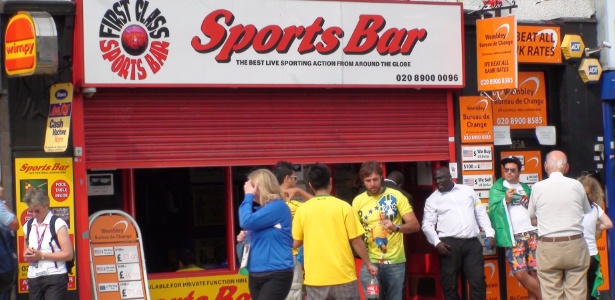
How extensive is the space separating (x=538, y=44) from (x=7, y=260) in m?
7.29

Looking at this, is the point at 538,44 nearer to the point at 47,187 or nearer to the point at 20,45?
the point at 47,187

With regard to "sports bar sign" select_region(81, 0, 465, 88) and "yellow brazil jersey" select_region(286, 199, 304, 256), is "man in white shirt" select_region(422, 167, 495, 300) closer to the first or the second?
"sports bar sign" select_region(81, 0, 465, 88)

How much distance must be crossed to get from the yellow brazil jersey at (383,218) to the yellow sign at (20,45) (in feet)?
12.5

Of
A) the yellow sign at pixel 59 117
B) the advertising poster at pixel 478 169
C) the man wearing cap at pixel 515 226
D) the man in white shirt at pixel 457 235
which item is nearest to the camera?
the yellow sign at pixel 59 117

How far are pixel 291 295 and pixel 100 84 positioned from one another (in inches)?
118

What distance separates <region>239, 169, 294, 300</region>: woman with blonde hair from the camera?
8875mm

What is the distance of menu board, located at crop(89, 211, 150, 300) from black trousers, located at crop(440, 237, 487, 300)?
137 inches

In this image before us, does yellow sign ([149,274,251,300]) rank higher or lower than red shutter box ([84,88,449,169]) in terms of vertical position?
lower

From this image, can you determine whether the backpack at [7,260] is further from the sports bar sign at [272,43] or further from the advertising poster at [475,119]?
the advertising poster at [475,119]

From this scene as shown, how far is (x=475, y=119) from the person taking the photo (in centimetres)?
1305

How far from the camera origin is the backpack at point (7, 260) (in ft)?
31.9

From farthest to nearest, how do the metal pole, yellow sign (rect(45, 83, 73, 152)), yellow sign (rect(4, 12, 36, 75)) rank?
the metal pole < yellow sign (rect(45, 83, 73, 152)) < yellow sign (rect(4, 12, 36, 75))

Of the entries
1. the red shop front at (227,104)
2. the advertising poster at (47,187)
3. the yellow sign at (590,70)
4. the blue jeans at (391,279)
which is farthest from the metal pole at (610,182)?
the advertising poster at (47,187)

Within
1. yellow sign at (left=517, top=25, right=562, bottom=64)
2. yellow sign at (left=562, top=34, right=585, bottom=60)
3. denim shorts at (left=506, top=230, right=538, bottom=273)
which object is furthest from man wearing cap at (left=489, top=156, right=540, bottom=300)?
yellow sign at (left=562, top=34, right=585, bottom=60)
